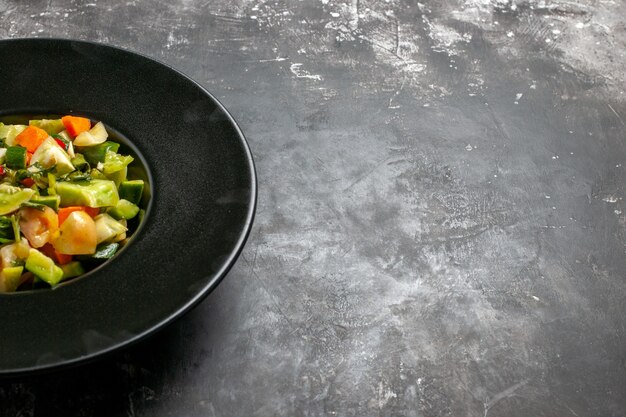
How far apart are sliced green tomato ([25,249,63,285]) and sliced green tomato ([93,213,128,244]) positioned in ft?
0.36

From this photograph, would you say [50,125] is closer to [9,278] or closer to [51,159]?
[51,159]

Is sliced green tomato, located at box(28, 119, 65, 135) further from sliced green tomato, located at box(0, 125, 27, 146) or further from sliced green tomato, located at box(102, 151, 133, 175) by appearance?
sliced green tomato, located at box(102, 151, 133, 175)

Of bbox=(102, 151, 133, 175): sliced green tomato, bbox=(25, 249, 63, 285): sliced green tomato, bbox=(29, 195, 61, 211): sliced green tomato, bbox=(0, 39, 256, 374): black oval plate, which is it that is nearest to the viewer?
bbox=(0, 39, 256, 374): black oval plate

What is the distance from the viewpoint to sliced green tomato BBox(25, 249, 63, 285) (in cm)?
122

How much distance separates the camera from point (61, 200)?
1379 millimetres

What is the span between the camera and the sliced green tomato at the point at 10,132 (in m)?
1.47

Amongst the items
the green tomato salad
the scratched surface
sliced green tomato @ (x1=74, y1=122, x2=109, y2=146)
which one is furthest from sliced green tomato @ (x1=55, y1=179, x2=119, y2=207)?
the scratched surface

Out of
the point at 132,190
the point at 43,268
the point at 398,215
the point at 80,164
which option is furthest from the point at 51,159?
the point at 398,215

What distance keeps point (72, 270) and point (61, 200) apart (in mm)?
170

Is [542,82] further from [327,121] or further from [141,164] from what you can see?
[141,164]

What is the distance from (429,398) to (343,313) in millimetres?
250

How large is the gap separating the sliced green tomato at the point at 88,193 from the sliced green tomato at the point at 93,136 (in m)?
0.12

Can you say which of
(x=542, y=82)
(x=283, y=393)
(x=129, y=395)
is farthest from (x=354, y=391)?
(x=542, y=82)

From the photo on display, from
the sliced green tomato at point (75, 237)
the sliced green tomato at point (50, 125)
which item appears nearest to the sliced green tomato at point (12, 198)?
the sliced green tomato at point (75, 237)
